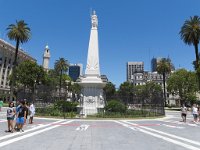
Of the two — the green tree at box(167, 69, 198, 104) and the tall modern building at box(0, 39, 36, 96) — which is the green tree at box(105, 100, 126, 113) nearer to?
the green tree at box(167, 69, 198, 104)

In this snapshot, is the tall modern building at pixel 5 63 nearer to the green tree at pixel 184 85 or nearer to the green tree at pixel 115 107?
the green tree at pixel 184 85

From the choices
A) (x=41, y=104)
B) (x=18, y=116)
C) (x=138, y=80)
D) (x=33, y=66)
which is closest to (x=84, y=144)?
(x=18, y=116)

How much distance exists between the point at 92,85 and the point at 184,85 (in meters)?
41.7

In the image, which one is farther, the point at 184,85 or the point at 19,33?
the point at 184,85

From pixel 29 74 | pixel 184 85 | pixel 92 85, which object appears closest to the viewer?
pixel 92 85

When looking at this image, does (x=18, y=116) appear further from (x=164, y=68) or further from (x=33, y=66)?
(x=164, y=68)

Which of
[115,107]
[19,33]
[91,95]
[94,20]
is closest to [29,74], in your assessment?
[19,33]

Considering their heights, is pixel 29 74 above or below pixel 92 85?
above

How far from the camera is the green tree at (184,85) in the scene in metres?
59.2

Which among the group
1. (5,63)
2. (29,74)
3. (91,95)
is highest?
(5,63)

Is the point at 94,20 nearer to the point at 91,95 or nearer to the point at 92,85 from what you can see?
the point at 92,85

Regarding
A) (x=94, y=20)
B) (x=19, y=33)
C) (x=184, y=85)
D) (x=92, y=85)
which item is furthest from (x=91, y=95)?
(x=184, y=85)

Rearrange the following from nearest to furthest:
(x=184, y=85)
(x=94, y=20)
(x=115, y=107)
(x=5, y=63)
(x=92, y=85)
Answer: (x=115, y=107) < (x=92, y=85) < (x=94, y=20) < (x=184, y=85) < (x=5, y=63)

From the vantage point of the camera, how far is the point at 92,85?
89.9 ft
